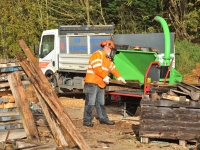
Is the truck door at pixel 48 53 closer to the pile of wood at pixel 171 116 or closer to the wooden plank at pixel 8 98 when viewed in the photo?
the wooden plank at pixel 8 98

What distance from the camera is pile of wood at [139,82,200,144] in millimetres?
8812

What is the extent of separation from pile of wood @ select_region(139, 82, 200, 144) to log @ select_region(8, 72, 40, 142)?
2.00m

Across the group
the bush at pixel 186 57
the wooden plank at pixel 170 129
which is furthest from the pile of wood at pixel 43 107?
the bush at pixel 186 57

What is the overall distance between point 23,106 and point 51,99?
862 millimetres

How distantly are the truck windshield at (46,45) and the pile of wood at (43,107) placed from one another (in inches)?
335

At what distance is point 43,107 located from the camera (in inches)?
341

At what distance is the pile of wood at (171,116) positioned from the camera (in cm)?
881

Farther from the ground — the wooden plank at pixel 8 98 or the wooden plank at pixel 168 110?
the wooden plank at pixel 8 98

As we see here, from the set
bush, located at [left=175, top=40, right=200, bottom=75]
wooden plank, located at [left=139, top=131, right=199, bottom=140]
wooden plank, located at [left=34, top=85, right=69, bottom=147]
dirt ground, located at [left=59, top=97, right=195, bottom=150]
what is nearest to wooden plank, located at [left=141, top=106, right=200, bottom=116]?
wooden plank, located at [left=139, top=131, right=199, bottom=140]

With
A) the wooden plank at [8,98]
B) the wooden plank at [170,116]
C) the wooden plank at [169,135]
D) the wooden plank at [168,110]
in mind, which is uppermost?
the wooden plank at [8,98]

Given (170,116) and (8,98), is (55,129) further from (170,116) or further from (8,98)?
(170,116)

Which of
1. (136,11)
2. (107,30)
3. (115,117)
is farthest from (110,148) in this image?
(136,11)

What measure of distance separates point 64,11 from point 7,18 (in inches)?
144

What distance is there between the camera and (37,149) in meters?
7.82
